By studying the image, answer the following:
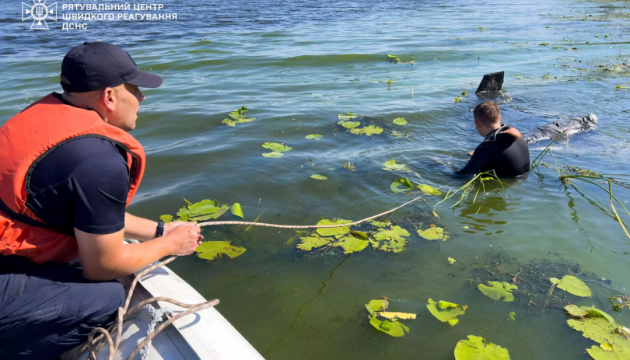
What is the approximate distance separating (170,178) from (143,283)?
275 cm

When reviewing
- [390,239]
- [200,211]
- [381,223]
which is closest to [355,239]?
[390,239]

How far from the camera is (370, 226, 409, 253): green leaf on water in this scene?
372cm

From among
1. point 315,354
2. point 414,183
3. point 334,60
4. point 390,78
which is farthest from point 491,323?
point 334,60

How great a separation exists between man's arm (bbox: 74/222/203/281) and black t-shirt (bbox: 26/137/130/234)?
7 centimetres

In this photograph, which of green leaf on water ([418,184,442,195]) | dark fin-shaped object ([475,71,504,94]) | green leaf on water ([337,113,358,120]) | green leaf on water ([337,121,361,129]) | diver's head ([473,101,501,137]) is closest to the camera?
green leaf on water ([418,184,442,195])

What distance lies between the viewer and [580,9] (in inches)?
819

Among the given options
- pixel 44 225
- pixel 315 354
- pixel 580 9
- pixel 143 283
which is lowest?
pixel 315 354

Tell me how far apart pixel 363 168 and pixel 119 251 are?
362 centimetres

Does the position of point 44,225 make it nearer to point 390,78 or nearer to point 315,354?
point 315,354

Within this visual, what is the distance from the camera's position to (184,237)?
2.52m

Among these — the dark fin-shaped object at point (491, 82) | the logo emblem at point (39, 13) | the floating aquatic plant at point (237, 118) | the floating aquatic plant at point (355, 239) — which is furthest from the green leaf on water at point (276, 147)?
the logo emblem at point (39, 13)

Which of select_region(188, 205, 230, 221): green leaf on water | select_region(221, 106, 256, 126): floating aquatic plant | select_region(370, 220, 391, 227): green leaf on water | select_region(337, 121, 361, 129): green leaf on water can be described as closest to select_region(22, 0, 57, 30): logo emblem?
select_region(221, 106, 256, 126): floating aquatic plant

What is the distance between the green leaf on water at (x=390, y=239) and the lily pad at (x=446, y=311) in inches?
28.3

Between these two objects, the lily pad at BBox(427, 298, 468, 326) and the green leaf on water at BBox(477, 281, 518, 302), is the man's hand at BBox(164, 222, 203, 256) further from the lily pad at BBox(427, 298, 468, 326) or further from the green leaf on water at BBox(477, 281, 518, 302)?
the green leaf on water at BBox(477, 281, 518, 302)
